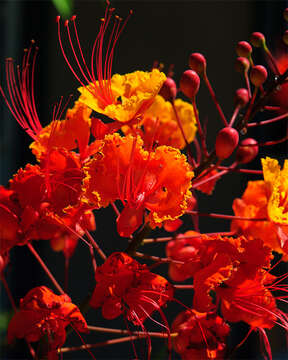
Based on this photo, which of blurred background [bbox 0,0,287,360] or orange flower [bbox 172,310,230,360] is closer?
orange flower [bbox 172,310,230,360]

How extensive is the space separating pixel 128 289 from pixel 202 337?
0.14 m

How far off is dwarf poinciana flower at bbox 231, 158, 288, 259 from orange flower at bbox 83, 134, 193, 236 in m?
0.14

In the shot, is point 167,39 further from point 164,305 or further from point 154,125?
point 164,305

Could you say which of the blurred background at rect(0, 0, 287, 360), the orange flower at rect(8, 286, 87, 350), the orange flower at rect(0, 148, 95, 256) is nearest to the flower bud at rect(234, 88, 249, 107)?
the orange flower at rect(0, 148, 95, 256)

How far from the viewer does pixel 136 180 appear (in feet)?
2.18

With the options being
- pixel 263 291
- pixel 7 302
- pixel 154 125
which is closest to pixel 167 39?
pixel 7 302

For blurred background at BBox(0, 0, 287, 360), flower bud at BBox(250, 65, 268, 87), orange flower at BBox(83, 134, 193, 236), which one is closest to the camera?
orange flower at BBox(83, 134, 193, 236)

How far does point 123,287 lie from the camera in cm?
68

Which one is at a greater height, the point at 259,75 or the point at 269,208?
the point at 259,75

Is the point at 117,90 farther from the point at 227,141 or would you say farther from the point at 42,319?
the point at 42,319

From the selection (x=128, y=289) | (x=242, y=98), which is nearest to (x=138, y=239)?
(x=128, y=289)

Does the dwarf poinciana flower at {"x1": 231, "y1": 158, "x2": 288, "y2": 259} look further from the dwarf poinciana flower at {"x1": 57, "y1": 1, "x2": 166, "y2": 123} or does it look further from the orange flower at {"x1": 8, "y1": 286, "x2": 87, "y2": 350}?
the orange flower at {"x1": 8, "y1": 286, "x2": 87, "y2": 350}

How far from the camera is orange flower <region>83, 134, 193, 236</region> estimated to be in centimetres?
65

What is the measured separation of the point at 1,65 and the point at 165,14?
901 millimetres
